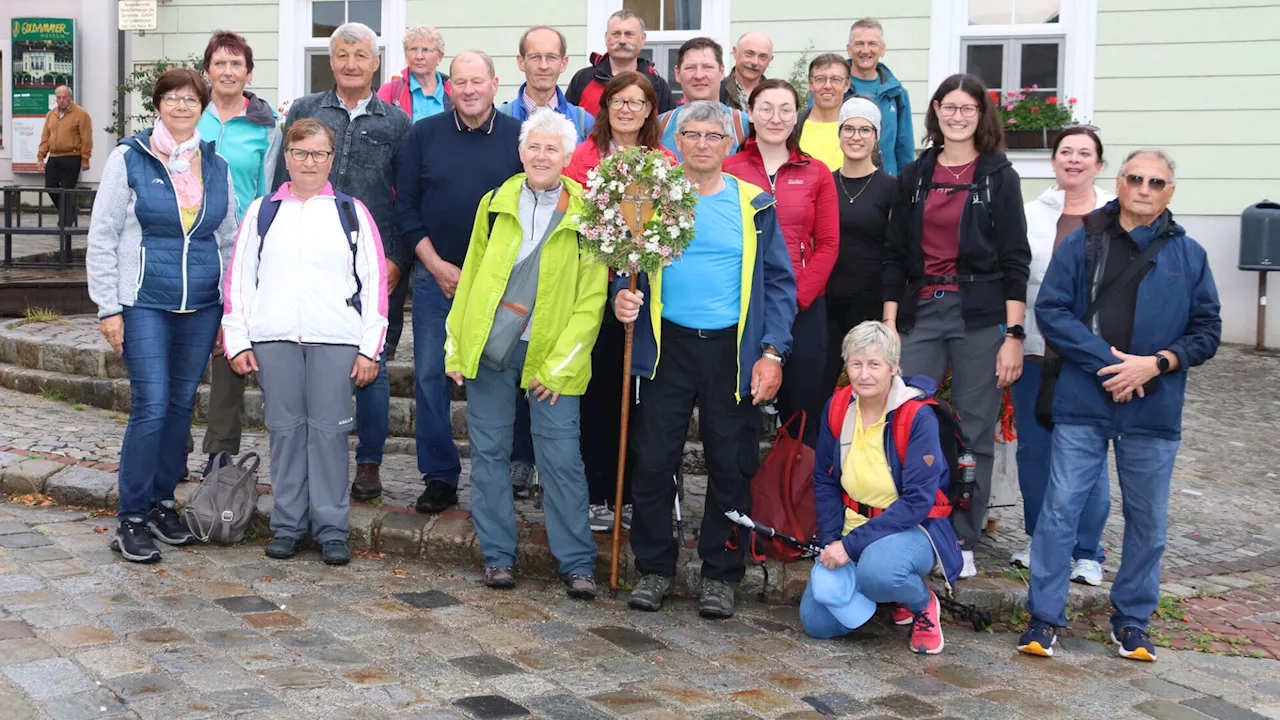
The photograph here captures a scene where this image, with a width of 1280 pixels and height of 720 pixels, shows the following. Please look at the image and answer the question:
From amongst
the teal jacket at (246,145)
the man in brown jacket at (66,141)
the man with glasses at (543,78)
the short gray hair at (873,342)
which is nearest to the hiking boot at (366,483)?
the teal jacket at (246,145)

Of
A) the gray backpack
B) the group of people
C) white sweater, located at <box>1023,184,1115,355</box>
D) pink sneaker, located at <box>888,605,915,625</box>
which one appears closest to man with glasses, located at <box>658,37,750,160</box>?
the group of people

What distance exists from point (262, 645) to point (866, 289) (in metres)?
3.00

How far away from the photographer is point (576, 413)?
5746 millimetres

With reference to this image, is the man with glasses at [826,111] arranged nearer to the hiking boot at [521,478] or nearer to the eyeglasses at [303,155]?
the hiking boot at [521,478]

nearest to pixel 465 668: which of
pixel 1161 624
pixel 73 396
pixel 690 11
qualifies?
pixel 1161 624

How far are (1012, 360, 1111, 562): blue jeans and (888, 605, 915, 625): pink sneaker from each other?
39.6 inches

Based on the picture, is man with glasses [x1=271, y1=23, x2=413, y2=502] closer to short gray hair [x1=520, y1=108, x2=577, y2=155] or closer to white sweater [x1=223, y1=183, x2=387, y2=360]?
white sweater [x1=223, y1=183, x2=387, y2=360]

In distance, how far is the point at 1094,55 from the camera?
37.5 feet

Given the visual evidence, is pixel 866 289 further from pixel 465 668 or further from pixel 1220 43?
pixel 1220 43

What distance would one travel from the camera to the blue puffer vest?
588 centimetres

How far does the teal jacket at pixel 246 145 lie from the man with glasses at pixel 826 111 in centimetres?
258

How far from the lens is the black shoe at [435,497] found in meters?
6.54

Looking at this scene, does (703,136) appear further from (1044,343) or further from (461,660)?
(461,660)

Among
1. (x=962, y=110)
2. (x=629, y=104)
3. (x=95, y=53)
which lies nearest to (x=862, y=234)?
(x=962, y=110)
